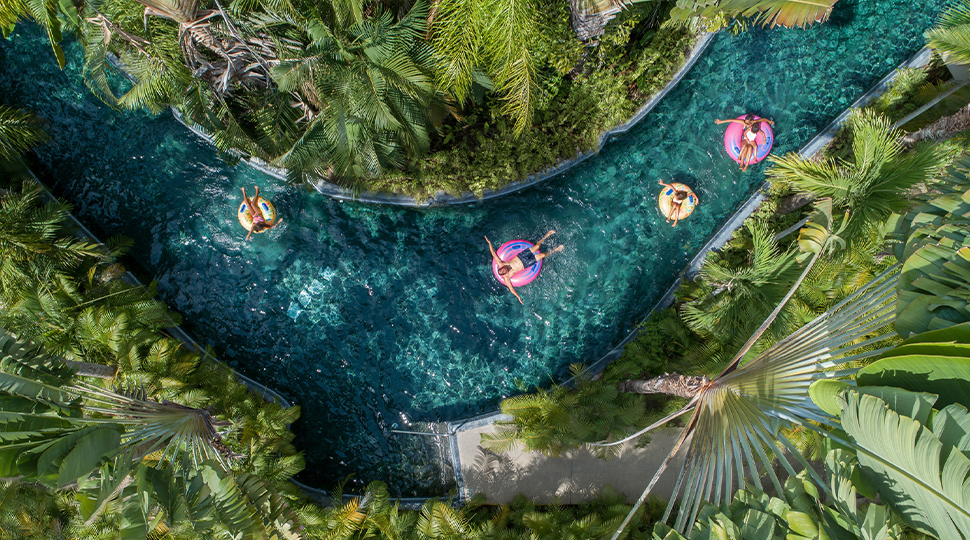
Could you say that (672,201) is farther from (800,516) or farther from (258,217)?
(258,217)

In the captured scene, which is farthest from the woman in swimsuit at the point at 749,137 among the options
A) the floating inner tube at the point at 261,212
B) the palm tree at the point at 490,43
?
the floating inner tube at the point at 261,212

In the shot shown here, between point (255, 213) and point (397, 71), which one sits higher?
point (397, 71)

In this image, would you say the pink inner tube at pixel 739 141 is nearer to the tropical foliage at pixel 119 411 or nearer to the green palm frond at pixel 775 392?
the green palm frond at pixel 775 392

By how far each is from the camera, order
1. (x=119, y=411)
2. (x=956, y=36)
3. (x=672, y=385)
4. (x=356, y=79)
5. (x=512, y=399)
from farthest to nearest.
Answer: (x=512, y=399)
(x=672, y=385)
(x=356, y=79)
(x=119, y=411)
(x=956, y=36)

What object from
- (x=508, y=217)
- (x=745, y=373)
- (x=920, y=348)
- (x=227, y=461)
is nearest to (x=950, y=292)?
(x=920, y=348)

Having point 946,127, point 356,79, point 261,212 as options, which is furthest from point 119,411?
point 946,127

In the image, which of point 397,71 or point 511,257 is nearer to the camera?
point 397,71

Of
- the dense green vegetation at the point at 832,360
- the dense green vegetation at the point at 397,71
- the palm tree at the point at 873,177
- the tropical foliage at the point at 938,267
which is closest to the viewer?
the dense green vegetation at the point at 832,360
